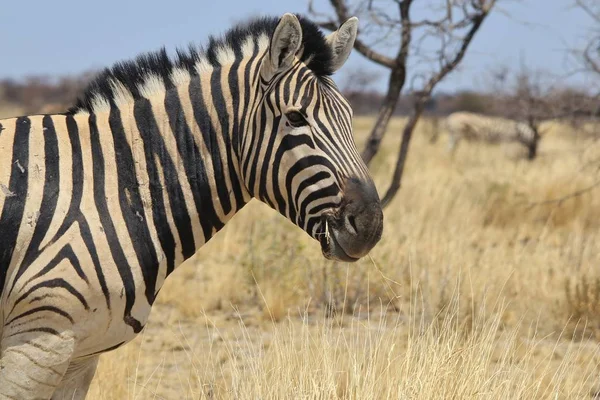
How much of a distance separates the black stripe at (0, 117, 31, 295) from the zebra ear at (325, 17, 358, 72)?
1.29 m

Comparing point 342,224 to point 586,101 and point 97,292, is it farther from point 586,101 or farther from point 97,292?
point 586,101

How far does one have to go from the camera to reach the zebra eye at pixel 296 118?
2910mm

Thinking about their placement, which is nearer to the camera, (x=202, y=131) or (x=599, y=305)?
(x=202, y=131)

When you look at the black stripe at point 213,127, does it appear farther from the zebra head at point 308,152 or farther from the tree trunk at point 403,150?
the tree trunk at point 403,150

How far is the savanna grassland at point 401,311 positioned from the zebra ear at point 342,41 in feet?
3.73

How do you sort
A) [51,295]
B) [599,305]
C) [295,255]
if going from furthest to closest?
1. [295,255]
2. [599,305]
3. [51,295]

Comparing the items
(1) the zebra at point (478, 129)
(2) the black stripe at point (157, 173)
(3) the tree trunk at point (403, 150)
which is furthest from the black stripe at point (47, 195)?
(1) the zebra at point (478, 129)

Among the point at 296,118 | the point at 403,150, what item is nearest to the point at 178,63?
the point at 296,118

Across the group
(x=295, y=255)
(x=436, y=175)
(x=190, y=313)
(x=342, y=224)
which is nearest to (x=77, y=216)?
(x=342, y=224)

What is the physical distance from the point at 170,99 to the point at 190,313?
3952 millimetres

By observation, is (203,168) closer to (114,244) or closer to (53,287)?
(114,244)

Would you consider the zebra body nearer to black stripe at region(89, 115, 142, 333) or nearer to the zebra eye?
the zebra eye

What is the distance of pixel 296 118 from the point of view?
9.57ft

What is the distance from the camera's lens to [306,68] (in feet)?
9.88
